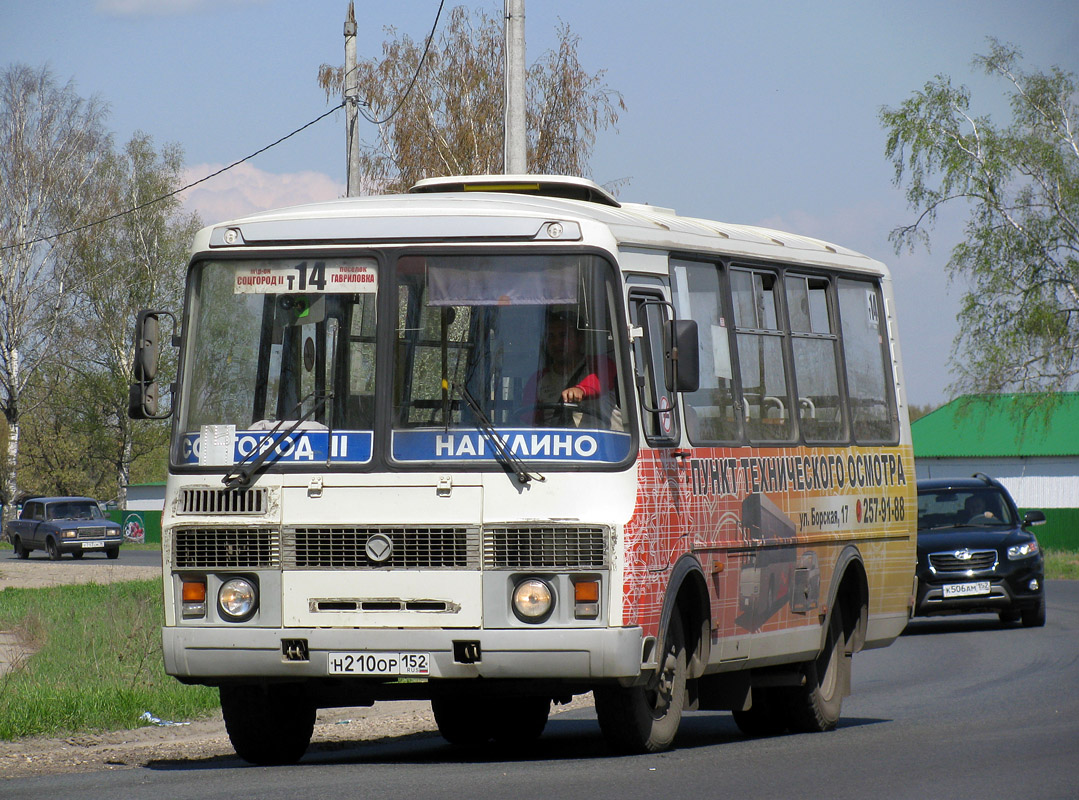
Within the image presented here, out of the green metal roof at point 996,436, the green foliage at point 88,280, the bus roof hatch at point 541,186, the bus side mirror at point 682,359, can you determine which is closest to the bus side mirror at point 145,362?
the bus roof hatch at point 541,186

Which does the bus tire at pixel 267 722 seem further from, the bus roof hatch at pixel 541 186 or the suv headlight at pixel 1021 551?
the suv headlight at pixel 1021 551

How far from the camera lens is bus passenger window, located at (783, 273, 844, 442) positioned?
448 inches

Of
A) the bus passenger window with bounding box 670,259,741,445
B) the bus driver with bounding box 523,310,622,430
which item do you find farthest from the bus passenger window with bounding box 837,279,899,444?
the bus driver with bounding box 523,310,622,430

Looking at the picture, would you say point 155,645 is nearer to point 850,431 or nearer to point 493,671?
point 850,431

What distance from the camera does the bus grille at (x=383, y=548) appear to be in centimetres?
870

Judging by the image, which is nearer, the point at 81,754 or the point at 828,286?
the point at 81,754

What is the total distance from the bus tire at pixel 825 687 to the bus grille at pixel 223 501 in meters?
4.31

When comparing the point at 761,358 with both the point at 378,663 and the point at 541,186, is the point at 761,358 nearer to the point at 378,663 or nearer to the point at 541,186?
the point at 541,186

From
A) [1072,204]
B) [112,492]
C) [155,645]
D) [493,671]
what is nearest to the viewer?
[493,671]

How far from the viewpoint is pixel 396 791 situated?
26.5 feet

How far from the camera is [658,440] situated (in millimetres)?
9148

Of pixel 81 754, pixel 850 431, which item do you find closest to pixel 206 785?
Answer: pixel 81 754

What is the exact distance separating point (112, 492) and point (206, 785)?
81.0m

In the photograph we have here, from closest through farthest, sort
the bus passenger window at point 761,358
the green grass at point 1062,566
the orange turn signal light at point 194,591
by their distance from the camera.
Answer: the orange turn signal light at point 194,591 < the bus passenger window at point 761,358 < the green grass at point 1062,566
